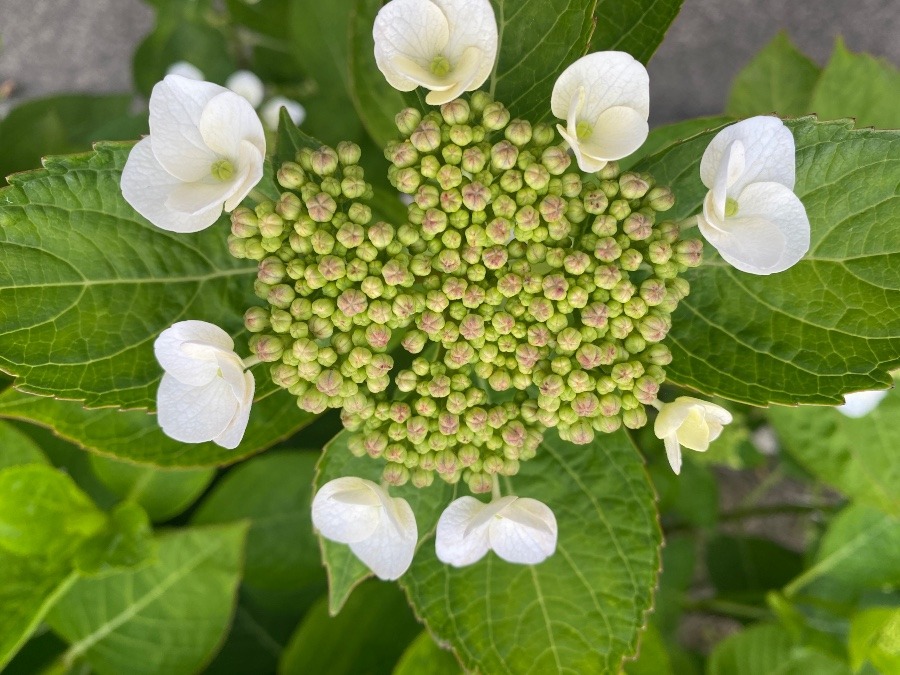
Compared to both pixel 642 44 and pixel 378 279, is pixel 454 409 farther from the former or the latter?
pixel 642 44

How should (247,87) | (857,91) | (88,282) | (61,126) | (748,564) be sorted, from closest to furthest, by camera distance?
(88,282) < (857,91) < (61,126) < (247,87) < (748,564)

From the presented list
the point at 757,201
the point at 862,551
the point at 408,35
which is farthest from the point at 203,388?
the point at 862,551

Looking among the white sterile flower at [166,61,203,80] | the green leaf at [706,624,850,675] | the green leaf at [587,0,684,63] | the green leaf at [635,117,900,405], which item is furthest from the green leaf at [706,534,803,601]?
the white sterile flower at [166,61,203,80]

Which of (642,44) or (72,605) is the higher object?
(642,44)

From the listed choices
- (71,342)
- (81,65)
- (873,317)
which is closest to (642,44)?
(873,317)

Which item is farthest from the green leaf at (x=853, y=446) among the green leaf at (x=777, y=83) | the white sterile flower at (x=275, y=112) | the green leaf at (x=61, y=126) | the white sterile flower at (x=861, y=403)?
the green leaf at (x=61, y=126)

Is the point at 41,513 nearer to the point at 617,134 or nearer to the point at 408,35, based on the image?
the point at 408,35

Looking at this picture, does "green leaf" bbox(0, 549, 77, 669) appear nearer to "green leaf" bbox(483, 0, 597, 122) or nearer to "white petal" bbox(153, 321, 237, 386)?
"white petal" bbox(153, 321, 237, 386)
